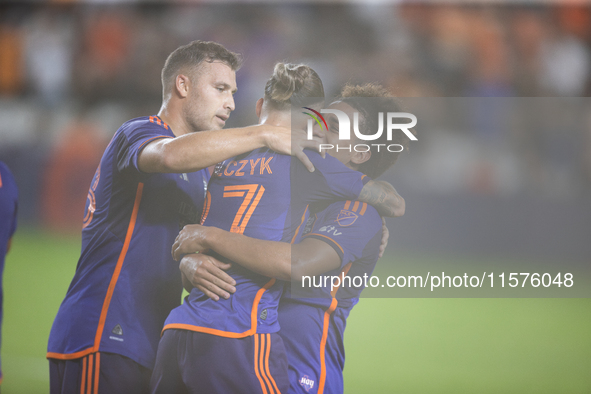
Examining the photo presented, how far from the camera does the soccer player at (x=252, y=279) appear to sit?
2018mm

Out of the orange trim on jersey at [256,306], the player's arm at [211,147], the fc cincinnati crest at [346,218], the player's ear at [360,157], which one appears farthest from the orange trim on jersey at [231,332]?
the player's ear at [360,157]

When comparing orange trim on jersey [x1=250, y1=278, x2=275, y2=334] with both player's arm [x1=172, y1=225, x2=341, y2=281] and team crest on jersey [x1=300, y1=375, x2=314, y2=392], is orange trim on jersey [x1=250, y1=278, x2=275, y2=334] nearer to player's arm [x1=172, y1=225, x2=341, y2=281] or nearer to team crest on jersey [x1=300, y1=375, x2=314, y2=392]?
player's arm [x1=172, y1=225, x2=341, y2=281]

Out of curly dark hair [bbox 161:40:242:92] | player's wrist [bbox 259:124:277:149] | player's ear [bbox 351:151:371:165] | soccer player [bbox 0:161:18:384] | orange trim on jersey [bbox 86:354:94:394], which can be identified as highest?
curly dark hair [bbox 161:40:242:92]

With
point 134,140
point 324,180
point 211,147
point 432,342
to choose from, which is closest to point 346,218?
point 324,180

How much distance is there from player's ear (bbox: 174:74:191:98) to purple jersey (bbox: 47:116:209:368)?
18 cm

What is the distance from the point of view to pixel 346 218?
7.38ft

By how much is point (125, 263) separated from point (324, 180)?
0.95 meters

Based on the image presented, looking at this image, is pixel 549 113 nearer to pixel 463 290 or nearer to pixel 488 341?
pixel 488 341

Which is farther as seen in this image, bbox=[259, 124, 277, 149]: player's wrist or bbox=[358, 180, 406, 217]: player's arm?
bbox=[358, 180, 406, 217]: player's arm

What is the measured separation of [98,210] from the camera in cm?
245

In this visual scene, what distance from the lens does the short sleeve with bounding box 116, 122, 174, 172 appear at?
7.04 ft

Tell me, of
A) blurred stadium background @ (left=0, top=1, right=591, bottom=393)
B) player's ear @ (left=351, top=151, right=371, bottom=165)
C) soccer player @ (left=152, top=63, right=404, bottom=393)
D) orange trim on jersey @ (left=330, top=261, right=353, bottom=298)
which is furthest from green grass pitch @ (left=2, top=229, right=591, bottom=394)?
soccer player @ (left=152, top=63, right=404, bottom=393)

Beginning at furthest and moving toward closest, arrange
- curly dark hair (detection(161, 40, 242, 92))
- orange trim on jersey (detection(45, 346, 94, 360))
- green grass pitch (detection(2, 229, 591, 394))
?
green grass pitch (detection(2, 229, 591, 394)) → curly dark hair (detection(161, 40, 242, 92)) → orange trim on jersey (detection(45, 346, 94, 360))

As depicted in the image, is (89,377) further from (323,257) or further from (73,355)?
(323,257)
